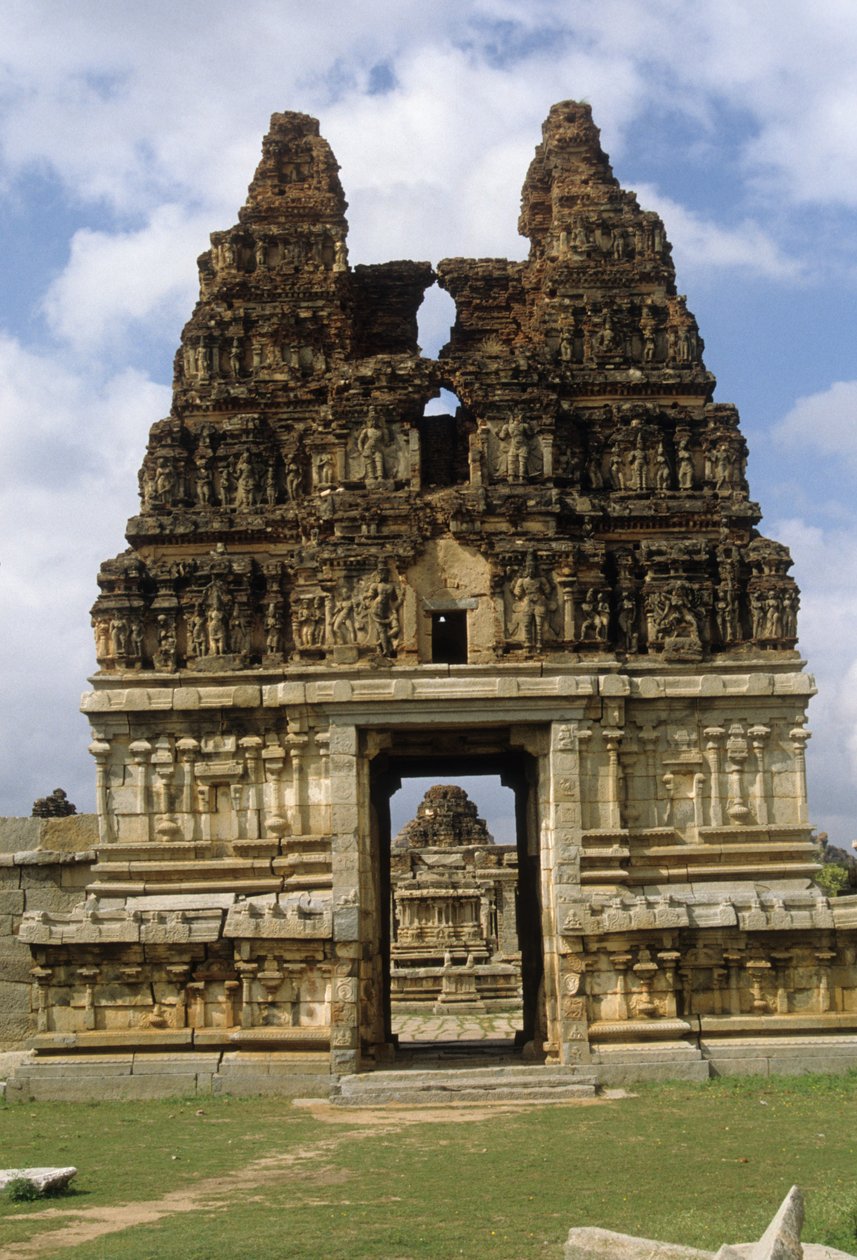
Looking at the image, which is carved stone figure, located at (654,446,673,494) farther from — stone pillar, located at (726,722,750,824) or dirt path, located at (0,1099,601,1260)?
dirt path, located at (0,1099,601,1260)

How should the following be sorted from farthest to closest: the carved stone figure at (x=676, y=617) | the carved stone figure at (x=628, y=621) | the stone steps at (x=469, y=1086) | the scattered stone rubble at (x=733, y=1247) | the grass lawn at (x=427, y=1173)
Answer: the carved stone figure at (x=628, y=621), the carved stone figure at (x=676, y=617), the stone steps at (x=469, y=1086), the grass lawn at (x=427, y=1173), the scattered stone rubble at (x=733, y=1247)

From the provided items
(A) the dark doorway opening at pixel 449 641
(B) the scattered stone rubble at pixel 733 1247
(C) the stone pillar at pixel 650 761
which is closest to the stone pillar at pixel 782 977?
(C) the stone pillar at pixel 650 761

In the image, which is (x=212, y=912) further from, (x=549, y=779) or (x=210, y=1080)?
(x=549, y=779)

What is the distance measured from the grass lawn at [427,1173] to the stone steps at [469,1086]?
18.7 inches

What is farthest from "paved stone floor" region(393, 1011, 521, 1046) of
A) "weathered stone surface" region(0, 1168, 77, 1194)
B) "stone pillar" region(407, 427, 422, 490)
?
"weathered stone surface" region(0, 1168, 77, 1194)

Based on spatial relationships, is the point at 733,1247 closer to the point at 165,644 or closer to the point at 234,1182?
the point at 234,1182

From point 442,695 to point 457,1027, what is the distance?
10.6m

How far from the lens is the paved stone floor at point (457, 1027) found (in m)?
25.1

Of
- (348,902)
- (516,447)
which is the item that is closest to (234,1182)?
(348,902)

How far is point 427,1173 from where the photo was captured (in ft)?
41.9

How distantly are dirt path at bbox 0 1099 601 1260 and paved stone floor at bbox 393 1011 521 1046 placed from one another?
638cm

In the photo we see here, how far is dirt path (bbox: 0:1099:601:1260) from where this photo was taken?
417 inches

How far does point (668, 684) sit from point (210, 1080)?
7.83 metres

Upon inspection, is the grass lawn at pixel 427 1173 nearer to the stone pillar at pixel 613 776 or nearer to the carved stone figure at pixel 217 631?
the stone pillar at pixel 613 776
